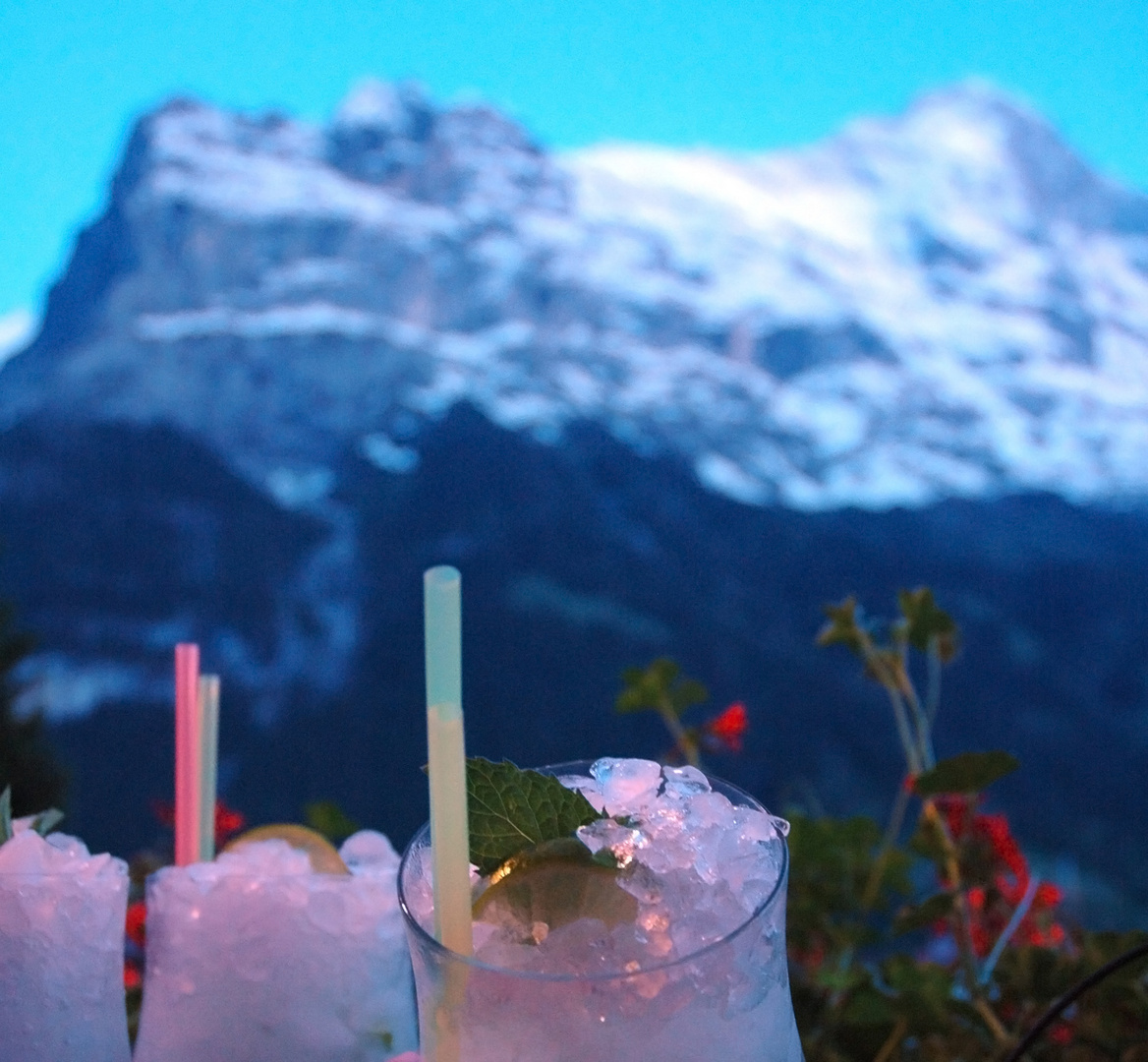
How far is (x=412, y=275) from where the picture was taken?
5.85 m

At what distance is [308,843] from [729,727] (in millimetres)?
605

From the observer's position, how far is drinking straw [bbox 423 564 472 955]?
1.26 ft

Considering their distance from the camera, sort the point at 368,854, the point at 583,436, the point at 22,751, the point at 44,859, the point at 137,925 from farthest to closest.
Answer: the point at 583,436, the point at 22,751, the point at 137,925, the point at 368,854, the point at 44,859

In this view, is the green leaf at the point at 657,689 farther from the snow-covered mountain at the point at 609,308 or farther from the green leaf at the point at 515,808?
the snow-covered mountain at the point at 609,308

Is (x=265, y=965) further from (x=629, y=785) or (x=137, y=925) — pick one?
(x=137, y=925)

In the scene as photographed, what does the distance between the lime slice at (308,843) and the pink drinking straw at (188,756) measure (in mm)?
28

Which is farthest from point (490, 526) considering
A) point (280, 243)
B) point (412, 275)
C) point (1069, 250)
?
point (1069, 250)

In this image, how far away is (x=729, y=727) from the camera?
1180mm

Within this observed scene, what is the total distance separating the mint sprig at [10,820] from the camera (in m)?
0.58

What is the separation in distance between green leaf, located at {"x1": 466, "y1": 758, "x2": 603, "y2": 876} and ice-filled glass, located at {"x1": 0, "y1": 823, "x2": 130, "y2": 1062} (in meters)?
0.23

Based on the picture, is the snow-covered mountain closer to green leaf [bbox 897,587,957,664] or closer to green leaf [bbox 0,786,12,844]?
green leaf [bbox 897,587,957,664]

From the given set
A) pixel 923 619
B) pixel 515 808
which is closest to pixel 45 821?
pixel 515 808

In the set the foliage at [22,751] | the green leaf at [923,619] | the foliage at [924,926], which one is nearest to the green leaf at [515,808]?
the foliage at [924,926]

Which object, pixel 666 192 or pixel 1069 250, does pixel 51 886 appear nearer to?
pixel 666 192
